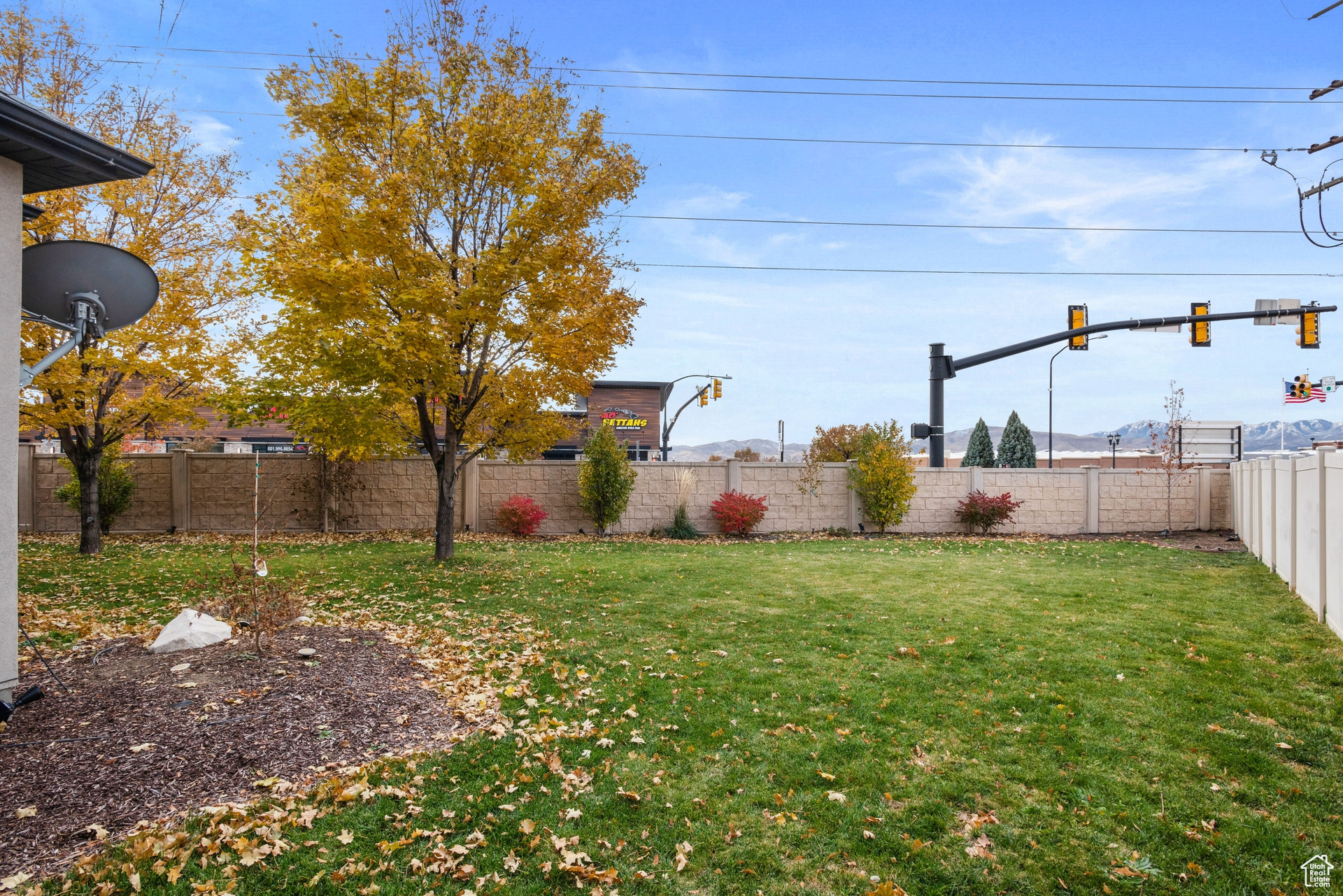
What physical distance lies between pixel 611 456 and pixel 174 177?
10416 millimetres

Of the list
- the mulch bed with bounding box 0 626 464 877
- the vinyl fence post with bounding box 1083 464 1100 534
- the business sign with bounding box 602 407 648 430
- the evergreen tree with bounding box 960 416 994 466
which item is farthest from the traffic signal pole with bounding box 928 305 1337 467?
the business sign with bounding box 602 407 648 430

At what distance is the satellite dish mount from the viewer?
5371mm

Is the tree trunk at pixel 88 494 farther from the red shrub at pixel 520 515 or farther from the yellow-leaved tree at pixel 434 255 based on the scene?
the red shrub at pixel 520 515

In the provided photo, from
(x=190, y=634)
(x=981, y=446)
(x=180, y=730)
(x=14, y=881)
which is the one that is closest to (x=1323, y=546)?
(x=180, y=730)

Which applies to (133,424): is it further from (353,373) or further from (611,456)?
(611,456)

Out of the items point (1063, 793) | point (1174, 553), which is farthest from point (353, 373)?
point (1174, 553)

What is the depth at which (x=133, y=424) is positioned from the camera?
13.8 meters

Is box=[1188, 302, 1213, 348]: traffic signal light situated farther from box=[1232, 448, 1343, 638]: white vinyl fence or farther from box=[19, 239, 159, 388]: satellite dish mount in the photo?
box=[19, 239, 159, 388]: satellite dish mount

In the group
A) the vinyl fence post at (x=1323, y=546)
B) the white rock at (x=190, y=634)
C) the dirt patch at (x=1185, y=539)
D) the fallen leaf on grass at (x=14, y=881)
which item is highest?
the vinyl fence post at (x=1323, y=546)

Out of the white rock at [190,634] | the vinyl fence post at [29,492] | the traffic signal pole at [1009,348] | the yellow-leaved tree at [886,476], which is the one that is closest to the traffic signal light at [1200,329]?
the traffic signal pole at [1009,348]

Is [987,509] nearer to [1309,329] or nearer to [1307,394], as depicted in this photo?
[1309,329]

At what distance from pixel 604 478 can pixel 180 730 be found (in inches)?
524

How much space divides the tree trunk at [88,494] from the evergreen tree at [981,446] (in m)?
35.1

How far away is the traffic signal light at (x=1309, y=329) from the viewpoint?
56.6 feet
